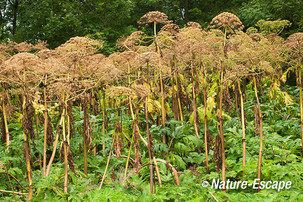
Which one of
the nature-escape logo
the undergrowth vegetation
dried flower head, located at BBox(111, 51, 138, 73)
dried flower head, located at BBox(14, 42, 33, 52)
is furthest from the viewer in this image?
dried flower head, located at BBox(14, 42, 33, 52)

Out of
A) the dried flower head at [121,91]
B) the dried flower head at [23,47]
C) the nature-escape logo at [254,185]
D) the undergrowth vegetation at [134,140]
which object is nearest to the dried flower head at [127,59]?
the undergrowth vegetation at [134,140]

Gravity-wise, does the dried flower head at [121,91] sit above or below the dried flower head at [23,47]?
below

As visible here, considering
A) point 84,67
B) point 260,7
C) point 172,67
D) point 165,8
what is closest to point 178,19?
point 165,8

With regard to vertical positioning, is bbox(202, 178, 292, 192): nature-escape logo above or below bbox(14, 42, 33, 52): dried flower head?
below

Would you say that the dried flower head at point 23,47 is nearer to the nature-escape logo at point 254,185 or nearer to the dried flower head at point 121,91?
the dried flower head at point 121,91

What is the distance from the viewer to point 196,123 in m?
3.84

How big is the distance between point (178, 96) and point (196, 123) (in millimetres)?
685

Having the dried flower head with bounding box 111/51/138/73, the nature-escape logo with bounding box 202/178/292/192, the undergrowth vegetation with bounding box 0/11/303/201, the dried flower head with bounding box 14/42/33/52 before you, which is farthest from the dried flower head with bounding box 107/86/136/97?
the dried flower head with bounding box 14/42/33/52

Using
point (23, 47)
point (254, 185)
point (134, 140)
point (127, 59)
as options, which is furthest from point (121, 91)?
point (23, 47)

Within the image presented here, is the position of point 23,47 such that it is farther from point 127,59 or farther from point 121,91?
point 121,91

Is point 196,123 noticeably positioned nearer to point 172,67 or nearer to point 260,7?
point 172,67

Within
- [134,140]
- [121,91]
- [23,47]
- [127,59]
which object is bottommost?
[134,140]

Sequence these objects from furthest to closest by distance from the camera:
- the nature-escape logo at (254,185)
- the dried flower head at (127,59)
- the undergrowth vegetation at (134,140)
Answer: the dried flower head at (127,59) < the nature-escape logo at (254,185) < the undergrowth vegetation at (134,140)

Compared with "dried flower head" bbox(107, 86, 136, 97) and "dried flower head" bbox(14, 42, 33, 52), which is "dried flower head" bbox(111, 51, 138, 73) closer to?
"dried flower head" bbox(107, 86, 136, 97)
